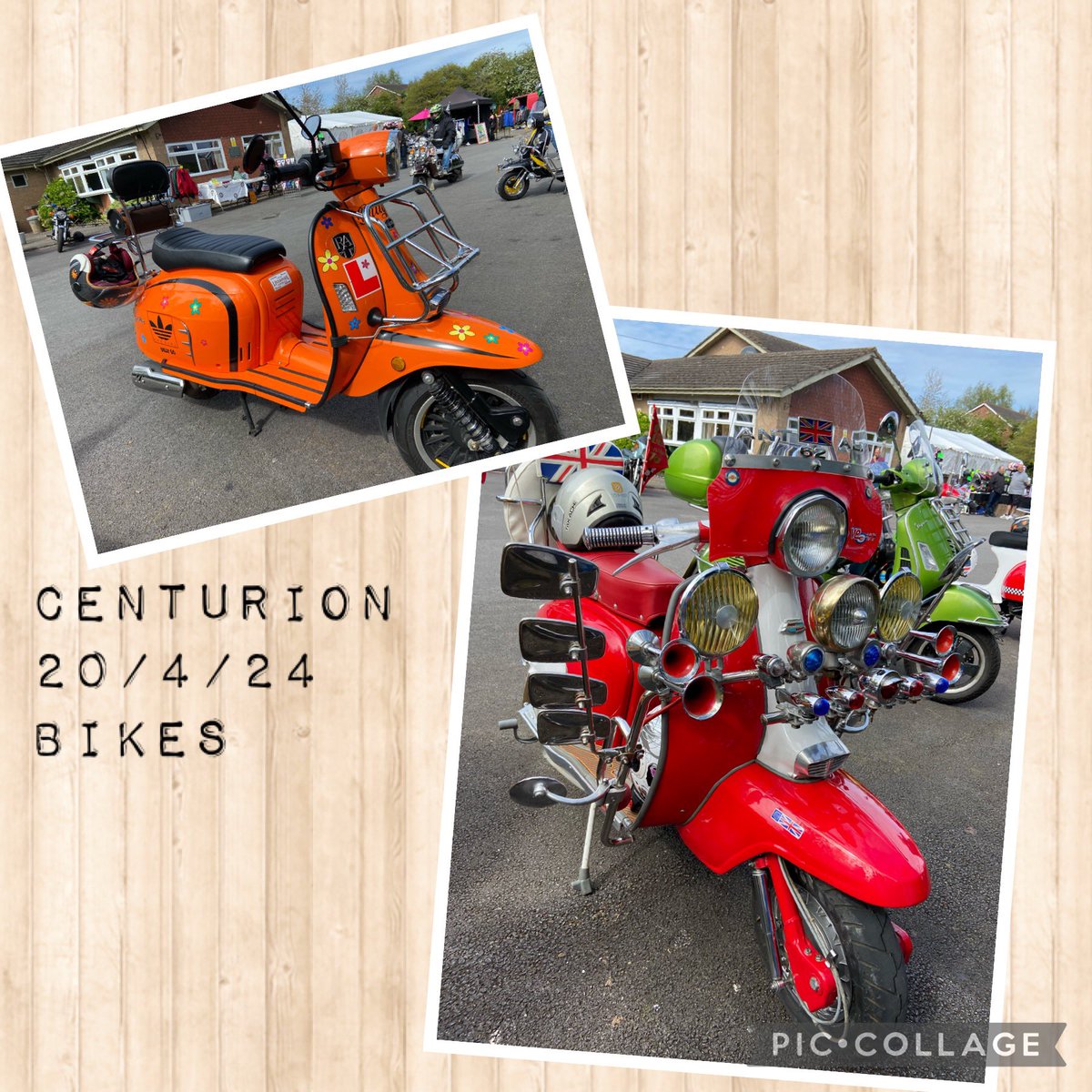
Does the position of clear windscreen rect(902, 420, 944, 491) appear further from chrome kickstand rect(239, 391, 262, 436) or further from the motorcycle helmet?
the motorcycle helmet

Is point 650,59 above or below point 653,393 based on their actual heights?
above

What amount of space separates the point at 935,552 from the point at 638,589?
202cm

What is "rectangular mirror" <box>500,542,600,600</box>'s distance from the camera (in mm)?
1874

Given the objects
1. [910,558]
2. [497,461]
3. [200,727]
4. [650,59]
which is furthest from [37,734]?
[910,558]

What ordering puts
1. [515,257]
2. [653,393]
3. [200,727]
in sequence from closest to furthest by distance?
[653,393] → [200,727] → [515,257]

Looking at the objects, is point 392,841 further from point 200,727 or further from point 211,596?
point 211,596

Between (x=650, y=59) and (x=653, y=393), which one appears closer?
(x=653, y=393)

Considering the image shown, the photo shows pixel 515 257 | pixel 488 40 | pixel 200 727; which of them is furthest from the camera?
pixel 515 257

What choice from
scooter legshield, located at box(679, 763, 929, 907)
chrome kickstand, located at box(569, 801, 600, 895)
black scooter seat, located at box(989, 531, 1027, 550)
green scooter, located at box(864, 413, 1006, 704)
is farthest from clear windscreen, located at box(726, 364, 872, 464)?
black scooter seat, located at box(989, 531, 1027, 550)

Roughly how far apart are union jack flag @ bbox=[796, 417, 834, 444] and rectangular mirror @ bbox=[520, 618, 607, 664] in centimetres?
66

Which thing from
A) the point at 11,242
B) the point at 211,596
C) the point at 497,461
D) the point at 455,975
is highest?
the point at 11,242

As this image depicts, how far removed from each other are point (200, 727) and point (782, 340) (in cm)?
192

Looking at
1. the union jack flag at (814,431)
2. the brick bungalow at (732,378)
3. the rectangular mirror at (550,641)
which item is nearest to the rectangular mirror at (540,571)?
the rectangular mirror at (550,641)

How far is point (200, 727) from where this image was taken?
8.29 ft
